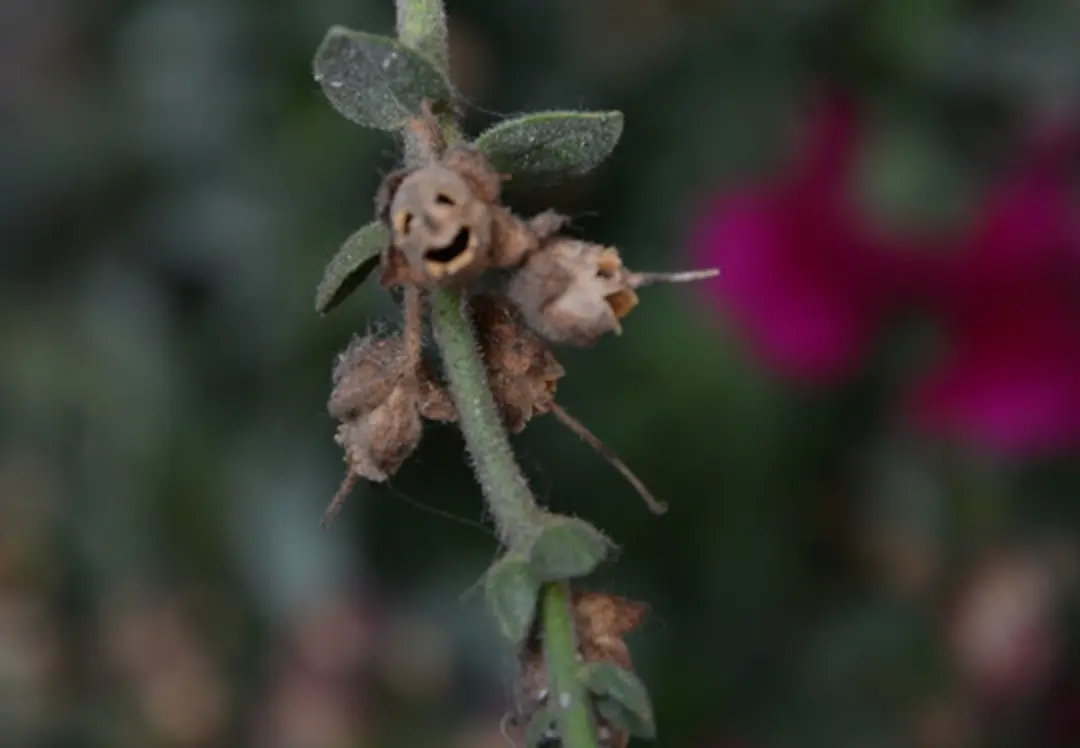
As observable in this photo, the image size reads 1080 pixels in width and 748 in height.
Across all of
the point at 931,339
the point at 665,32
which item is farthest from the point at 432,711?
Result: the point at 665,32

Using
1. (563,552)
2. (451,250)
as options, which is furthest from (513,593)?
(451,250)

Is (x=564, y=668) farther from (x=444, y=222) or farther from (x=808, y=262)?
(x=808, y=262)

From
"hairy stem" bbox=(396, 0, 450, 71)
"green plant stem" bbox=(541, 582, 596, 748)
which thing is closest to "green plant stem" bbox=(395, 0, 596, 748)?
"green plant stem" bbox=(541, 582, 596, 748)

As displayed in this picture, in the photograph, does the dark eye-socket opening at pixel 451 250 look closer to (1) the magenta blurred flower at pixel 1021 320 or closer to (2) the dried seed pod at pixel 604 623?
(2) the dried seed pod at pixel 604 623

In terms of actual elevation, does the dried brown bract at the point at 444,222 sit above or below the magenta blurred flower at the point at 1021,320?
below

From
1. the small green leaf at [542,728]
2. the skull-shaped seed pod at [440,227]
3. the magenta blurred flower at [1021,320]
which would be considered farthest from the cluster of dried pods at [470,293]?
the magenta blurred flower at [1021,320]

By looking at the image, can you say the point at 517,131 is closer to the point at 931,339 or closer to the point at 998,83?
the point at 931,339
